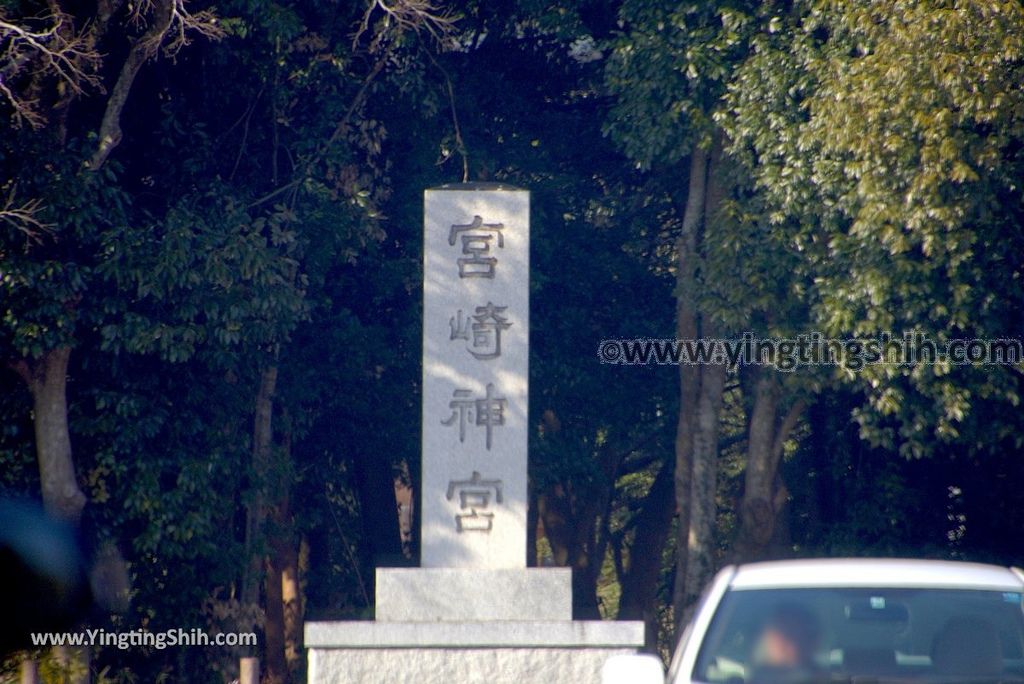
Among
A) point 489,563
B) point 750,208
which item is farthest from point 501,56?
point 489,563

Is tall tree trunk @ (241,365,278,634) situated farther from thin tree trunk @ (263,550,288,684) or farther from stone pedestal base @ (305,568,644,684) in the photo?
stone pedestal base @ (305,568,644,684)

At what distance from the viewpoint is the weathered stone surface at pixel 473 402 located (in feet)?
30.1

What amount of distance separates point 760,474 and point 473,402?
573cm

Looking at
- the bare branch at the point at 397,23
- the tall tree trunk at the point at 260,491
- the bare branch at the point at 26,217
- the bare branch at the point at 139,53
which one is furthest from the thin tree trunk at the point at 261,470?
the bare branch at the point at 397,23

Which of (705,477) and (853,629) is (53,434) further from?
(853,629)

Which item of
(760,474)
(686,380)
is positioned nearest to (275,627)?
(686,380)

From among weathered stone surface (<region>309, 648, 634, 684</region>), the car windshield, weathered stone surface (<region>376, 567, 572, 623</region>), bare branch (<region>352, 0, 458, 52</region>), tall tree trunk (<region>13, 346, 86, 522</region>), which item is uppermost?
bare branch (<region>352, 0, 458, 52</region>)

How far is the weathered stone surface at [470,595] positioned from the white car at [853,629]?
4.32 m

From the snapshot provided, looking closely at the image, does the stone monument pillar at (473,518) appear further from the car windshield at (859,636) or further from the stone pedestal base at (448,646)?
the car windshield at (859,636)

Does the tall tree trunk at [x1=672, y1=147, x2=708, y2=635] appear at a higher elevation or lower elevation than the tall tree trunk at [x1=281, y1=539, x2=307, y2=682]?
higher

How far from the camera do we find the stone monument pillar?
874 centimetres

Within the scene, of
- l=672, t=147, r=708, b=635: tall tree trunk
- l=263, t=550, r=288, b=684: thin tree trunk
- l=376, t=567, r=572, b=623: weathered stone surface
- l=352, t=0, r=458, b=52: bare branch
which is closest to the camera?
l=376, t=567, r=572, b=623: weathered stone surface

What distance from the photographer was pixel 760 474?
14.1m

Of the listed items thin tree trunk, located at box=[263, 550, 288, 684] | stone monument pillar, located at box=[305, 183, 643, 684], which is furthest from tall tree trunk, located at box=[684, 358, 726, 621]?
stone monument pillar, located at box=[305, 183, 643, 684]
